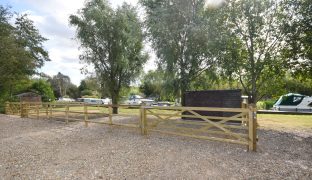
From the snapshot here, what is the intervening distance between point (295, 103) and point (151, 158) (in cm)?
2313

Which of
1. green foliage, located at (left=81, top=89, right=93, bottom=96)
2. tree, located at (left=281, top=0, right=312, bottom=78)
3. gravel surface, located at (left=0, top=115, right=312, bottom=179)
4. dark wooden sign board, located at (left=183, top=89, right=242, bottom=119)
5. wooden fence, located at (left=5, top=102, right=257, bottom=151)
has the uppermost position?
tree, located at (left=281, top=0, right=312, bottom=78)

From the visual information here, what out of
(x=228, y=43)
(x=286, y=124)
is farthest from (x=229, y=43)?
(x=286, y=124)

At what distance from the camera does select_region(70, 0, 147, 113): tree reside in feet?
64.7

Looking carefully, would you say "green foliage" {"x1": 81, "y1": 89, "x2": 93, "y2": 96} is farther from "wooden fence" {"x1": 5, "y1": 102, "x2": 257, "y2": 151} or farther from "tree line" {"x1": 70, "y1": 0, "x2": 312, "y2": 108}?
"tree line" {"x1": 70, "y1": 0, "x2": 312, "y2": 108}

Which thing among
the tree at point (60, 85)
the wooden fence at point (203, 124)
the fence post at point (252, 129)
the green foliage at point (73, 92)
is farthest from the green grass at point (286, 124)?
the tree at point (60, 85)

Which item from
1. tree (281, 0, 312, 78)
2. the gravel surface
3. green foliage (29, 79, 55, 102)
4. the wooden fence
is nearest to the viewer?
the gravel surface

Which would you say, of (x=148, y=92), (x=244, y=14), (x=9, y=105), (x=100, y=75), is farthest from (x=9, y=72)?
(x=148, y=92)

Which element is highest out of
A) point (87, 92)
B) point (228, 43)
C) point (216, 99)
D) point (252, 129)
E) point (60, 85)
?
point (60, 85)

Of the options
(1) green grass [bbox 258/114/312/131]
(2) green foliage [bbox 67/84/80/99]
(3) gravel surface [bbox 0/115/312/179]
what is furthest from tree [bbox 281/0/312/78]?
(2) green foliage [bbox 67/84/80/99]

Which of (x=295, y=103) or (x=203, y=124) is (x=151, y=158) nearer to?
(x=203, y=124)

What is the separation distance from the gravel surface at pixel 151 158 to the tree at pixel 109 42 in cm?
1166

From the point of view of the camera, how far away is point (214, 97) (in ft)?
41.2

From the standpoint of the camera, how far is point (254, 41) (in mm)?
13281

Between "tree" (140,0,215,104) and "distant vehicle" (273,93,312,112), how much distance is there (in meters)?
14.7
